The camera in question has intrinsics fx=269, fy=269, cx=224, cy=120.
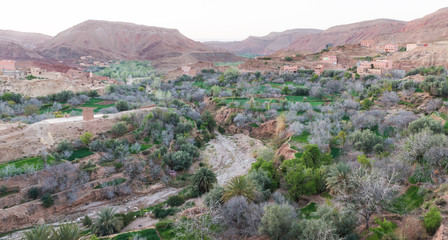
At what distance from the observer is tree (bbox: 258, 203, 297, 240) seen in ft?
31.5

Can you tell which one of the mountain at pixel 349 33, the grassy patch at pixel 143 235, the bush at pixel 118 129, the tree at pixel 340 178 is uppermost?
the mountain at pixel 349 33

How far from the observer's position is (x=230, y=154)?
24.2 m

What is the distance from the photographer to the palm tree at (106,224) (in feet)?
41.8

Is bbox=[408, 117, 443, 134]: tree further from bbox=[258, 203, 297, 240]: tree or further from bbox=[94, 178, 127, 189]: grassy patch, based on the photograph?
bbox=[94, 178, 127, 189]: grassy patch

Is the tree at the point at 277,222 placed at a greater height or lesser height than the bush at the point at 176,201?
greater

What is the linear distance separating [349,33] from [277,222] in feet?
457

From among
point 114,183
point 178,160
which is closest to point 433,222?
point 178,160

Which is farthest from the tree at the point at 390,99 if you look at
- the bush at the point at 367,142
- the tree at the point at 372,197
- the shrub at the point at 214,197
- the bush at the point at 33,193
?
the bush at the point at 33,193

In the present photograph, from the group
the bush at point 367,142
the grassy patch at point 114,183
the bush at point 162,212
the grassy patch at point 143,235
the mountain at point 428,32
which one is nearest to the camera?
the grassy patch at point 143,235

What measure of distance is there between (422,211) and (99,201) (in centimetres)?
1663

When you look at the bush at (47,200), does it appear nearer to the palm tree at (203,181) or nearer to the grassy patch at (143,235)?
the grassy patch at (143,235)

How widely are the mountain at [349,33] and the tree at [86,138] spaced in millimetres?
117680

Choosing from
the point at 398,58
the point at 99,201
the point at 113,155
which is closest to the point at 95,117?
the point at 113,155

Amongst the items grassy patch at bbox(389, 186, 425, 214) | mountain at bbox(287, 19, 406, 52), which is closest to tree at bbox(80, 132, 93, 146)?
grassy patch at bbox(389, 186, 425, 214)
